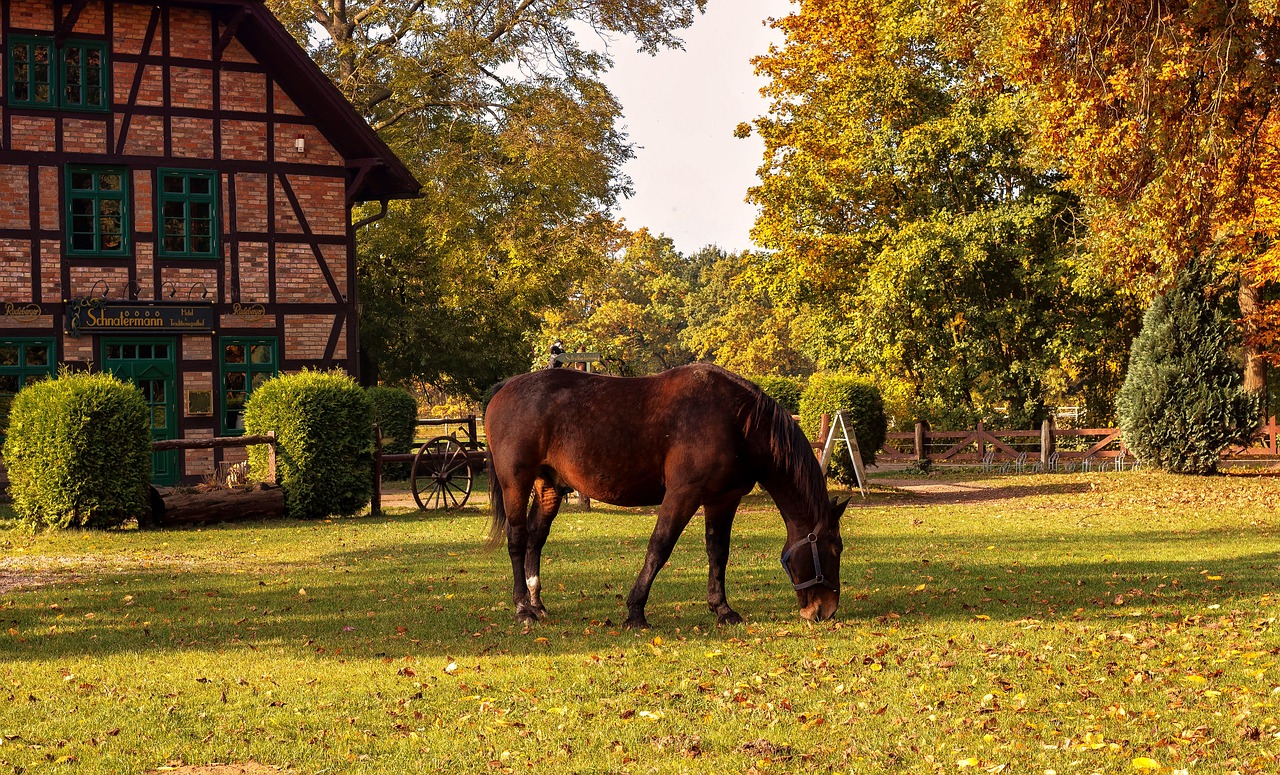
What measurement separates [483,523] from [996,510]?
8236 mm

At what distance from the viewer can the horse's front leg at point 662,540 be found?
870cm

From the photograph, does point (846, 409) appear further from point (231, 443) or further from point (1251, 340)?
point (231, 443)

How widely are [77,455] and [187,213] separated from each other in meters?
9.08

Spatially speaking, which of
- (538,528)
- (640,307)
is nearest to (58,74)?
(538,528)

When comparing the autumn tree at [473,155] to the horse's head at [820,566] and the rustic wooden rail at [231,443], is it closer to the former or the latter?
the rustic wooden rail at [231,443]

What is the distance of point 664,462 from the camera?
8.98 meters

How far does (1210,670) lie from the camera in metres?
6.98

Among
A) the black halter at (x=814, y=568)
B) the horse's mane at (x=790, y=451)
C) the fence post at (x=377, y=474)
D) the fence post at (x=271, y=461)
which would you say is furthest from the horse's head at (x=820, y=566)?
the fence post at (x=271, y=461)

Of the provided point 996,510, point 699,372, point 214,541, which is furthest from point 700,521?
point 699,372

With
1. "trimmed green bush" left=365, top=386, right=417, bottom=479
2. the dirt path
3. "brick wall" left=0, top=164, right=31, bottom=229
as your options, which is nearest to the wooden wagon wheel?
"trimmed green bush" left=365, top=386, right=417, bottom=479

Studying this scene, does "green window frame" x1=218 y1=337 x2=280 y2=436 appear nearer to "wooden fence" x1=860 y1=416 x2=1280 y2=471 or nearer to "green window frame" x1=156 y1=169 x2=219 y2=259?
"green window frame" x1=156 y1=169 x2=219 y2=259

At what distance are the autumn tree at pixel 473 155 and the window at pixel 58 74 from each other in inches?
357

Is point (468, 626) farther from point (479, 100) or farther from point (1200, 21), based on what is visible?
point (479, 100)

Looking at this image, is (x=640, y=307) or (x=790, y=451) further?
(x=640, y=307)
